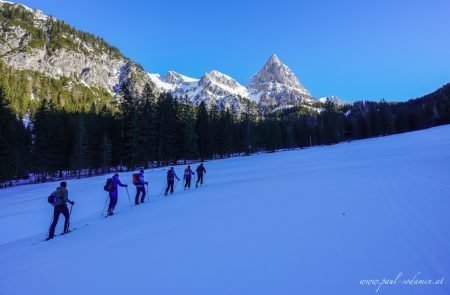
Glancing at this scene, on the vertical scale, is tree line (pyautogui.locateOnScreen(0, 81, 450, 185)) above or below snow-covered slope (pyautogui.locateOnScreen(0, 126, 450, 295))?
above

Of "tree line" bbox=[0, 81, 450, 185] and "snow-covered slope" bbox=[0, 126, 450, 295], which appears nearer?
"snow-covered slope" bbox=[0, 126, 450, 295]

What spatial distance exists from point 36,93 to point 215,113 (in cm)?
12654

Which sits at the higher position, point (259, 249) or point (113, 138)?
point (113, 138)

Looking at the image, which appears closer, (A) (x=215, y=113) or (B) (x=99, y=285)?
(B) (x=99, y=285)

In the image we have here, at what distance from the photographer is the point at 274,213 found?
32.8 feet

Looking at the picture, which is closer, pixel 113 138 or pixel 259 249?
pixel 259 249

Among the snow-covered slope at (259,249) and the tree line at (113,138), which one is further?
the tree line at (113,138)

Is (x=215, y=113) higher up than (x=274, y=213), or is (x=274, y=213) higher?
(x=215, y=113)

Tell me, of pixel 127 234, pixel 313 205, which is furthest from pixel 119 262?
pixel 313 205

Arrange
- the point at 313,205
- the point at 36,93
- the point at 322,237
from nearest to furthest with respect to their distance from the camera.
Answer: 1. the point at 322,237
2. the point at 313,205
3. the point at 36,93

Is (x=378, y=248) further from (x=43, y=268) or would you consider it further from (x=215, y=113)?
(x=215, y=113)

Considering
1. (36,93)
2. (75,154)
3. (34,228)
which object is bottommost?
(34,228)

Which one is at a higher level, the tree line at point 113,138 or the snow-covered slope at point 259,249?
the tree line at point 113,138

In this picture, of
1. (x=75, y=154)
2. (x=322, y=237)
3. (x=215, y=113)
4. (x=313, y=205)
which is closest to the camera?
(x=322, y=237)
